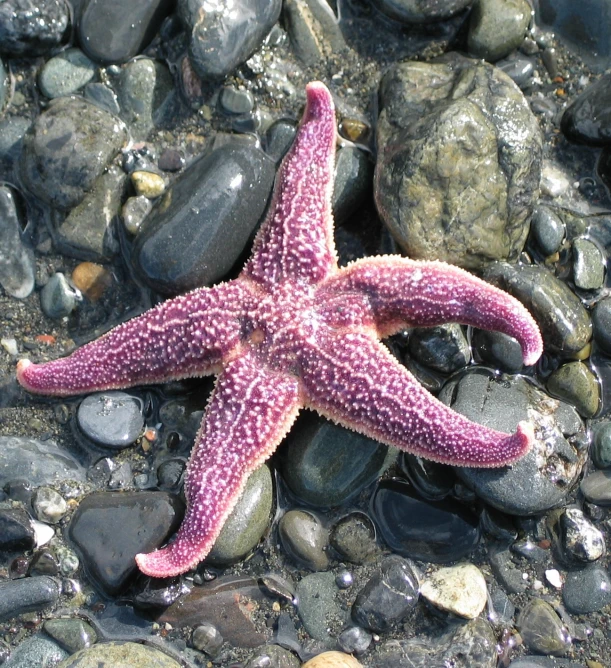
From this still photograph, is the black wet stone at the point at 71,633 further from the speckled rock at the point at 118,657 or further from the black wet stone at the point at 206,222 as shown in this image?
the black wet stone at the point at 206,222

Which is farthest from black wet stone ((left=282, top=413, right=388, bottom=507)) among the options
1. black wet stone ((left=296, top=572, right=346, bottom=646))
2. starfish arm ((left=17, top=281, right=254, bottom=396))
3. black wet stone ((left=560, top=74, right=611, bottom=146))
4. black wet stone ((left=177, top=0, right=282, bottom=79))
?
black wet stone ((left=560, top=74, right=611, bottom=146))

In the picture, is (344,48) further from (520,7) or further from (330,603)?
(330,603)

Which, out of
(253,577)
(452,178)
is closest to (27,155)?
(452,178)

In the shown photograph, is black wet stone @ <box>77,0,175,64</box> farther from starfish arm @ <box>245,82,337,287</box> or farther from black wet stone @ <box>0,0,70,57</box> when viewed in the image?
starfish arm @ <box>245,82,337,287</box>

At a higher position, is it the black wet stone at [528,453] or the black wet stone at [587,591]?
the black wet stone at [528,453]

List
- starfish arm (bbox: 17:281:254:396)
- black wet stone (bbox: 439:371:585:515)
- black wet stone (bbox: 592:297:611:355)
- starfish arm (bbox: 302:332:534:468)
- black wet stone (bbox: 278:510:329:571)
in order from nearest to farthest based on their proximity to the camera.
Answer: starfish arm (bbox: 302:332:534:468) < starfish arm (bbox: 17:281:254:396) < black wet stone (bbox: 439:371:585:515) < black wet stone (bbox: 278:510:329:571) < black wet stone (bbox: 592:297:611:355)

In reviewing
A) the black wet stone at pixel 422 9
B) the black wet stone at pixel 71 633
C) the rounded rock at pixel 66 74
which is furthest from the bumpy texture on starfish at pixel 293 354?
the rounded rock at pixel 66 74

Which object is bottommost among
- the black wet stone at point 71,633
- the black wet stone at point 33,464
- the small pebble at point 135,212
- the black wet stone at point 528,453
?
the black wet stone at point 71,633
